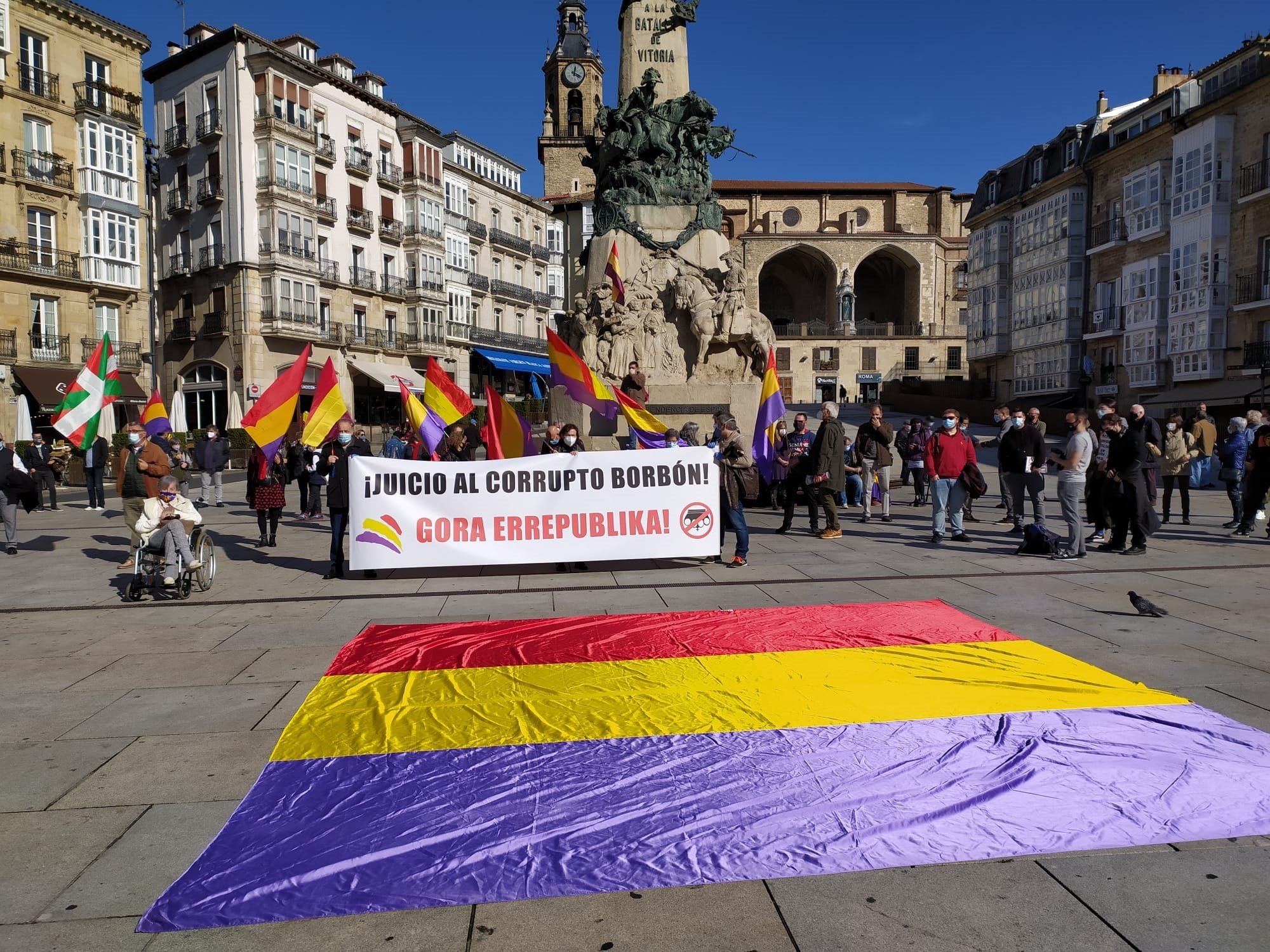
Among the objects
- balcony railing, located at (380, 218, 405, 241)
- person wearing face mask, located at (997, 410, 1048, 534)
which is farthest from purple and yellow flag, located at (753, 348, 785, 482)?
balcony railing, located at (380, 218, 405, 241)

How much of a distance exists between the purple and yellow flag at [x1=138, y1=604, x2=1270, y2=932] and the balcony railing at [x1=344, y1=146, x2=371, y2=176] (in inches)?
1740

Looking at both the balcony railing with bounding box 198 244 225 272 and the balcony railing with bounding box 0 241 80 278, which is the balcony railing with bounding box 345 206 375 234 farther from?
the balcony railing with bounding box 0 241 80 278

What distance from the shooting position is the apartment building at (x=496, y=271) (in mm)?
54562

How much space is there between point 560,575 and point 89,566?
6154 mm

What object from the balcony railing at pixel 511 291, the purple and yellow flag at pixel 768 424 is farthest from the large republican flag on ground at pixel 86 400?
the balcony railing at pixel 511 291

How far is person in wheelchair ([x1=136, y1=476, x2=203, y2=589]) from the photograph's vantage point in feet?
30.5

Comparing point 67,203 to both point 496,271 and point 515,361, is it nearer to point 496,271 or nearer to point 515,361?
point 496,271

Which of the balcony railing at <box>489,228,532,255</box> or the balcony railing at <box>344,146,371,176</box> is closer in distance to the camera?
the balcony railing at <box>344,146,371,176</box>

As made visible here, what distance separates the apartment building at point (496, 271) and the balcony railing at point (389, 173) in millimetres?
3886

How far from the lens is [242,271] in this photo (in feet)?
132

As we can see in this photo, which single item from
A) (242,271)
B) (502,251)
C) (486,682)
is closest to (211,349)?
(242,271)

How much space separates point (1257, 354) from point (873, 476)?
26.5 m

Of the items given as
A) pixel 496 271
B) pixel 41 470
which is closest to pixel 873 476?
pixel 41 470

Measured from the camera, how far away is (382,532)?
33.7ft
